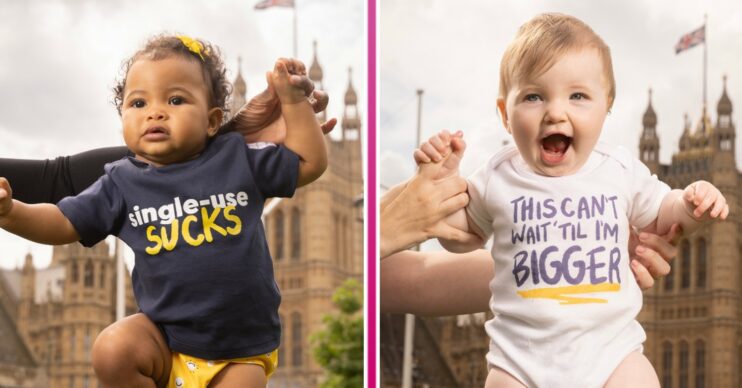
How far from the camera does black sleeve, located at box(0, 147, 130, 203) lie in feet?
5.60

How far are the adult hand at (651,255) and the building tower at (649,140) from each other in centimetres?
33

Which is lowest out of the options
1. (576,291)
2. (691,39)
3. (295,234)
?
(576,291)

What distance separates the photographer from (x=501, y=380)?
5.90ft

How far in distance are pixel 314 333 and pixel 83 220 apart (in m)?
4.26

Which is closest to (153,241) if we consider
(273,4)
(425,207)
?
(425,207)

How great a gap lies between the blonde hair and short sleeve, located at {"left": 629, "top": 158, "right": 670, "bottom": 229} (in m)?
0.16

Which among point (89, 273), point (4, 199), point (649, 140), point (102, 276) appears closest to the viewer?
point (4, 199)

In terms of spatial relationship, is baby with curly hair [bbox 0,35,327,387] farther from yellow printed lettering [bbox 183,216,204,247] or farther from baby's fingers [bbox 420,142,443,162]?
baby's fingers [bbox 420,142,443,162]

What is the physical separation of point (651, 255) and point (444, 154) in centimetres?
41

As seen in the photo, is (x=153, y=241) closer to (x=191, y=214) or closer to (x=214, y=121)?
(x=191, y=214)

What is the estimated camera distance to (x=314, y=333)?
18.8 ft

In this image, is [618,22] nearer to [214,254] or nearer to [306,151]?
[306,151]

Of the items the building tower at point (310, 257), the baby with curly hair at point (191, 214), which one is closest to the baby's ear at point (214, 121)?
the baby with curly hair at point (191, 214)

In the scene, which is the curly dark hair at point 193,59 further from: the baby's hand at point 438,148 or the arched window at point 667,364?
the arched window at point 667,364
